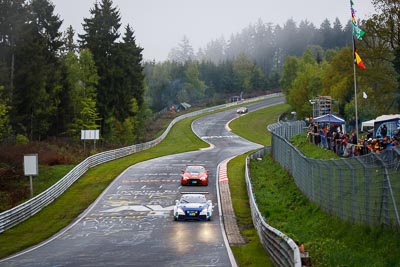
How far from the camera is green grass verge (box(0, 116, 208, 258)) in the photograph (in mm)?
26781

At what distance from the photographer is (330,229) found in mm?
19422

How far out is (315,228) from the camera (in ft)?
68.5

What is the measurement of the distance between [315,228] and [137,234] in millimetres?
8589

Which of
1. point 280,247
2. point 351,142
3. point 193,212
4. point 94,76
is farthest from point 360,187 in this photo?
point 94,76

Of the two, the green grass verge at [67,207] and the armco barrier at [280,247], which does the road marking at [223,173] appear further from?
the armco barrier at [280,247]

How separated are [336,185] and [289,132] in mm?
39780

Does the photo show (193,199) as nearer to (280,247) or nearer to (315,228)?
(315,228)

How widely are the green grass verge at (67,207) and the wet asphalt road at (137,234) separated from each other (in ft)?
2.41

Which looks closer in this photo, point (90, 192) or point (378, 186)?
point (378, 186)

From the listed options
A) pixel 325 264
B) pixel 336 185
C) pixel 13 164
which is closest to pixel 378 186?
pixel 325 264

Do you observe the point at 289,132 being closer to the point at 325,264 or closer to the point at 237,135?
the point at 237,135

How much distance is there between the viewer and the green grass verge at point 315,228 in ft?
46.7

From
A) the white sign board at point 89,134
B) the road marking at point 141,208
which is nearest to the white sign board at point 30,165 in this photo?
the road marking at point 141,208

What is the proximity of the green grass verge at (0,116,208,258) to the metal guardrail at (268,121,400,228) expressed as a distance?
38.5 feet
